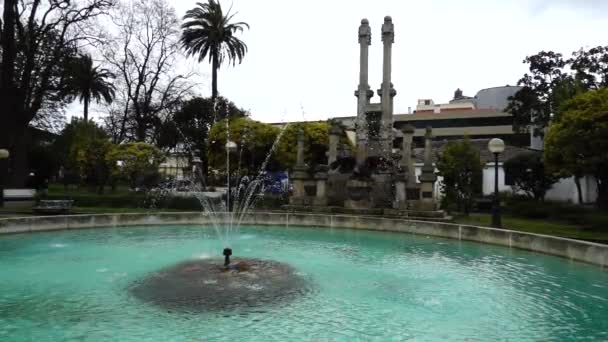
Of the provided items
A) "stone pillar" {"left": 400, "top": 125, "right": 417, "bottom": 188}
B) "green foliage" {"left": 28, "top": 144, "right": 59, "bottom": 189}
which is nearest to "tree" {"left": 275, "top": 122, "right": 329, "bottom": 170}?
"stone pillar" {"left": 400, "top": 125, "right": 417, "bottom": 188}

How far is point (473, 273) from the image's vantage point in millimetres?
10055

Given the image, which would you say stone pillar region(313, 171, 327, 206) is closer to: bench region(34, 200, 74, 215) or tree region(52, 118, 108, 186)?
bench region(34, 200, 74, 215)

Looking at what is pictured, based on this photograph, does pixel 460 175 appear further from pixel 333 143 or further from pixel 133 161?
pixel 133 161

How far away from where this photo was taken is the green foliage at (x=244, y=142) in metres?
37.2

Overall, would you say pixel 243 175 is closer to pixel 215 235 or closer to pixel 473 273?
pixel 215 235

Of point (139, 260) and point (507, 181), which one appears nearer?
point (139, 260)

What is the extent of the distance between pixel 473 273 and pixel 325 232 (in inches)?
296

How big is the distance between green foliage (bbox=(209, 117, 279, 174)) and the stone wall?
16.2m

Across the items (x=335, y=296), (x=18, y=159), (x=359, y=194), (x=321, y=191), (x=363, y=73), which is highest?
(x=363, y=73)

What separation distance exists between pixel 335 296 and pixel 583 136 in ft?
68.8

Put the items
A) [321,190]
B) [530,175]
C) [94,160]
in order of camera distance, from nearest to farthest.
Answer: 1. [321,190]
2. [530,175]
3. [94,160]

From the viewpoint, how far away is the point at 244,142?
37094 mm

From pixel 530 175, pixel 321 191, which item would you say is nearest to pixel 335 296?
pixel 321 191

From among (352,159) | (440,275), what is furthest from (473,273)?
(352,159)
